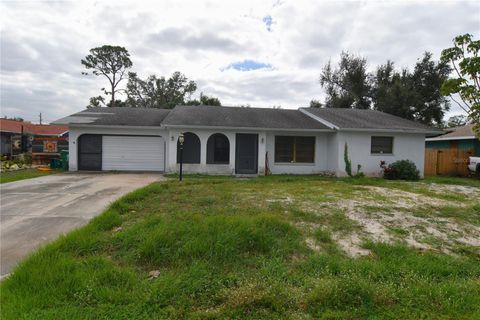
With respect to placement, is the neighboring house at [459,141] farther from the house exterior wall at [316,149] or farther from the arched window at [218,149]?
the arched window at [218,149]

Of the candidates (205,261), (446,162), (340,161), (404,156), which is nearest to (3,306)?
(205,261)

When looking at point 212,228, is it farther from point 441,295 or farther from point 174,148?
point 174,148

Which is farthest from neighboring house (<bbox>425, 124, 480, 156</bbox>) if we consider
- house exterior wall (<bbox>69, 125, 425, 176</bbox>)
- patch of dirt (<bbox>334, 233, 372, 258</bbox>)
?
patch of dirt (<bbox>334, 233, 372, 258</bbox>)

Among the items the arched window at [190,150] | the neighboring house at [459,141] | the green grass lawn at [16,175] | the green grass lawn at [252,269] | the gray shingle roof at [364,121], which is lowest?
the green grass lawn at [252,269]

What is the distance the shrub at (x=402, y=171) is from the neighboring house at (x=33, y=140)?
1709cm

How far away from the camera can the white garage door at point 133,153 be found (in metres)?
13.9

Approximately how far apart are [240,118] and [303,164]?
4.14 m

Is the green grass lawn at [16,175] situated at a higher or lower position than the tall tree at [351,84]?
lower

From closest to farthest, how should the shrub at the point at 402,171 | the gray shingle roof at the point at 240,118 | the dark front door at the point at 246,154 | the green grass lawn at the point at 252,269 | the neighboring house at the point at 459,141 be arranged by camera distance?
the green grass lawn at the point at 252,269 < the shrub at the point at 402,171 < the gray shingle roof at the point at 240,118 < the dark front door at the point at 246,154 < the neighboring house at the point at 459,141

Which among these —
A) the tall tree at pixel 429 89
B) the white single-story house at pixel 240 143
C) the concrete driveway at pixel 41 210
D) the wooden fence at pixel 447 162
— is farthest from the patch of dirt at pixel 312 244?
the tall tree at pixel 429 89

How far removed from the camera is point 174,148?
12.8 meters

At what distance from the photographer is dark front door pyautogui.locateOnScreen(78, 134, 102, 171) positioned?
13.8 metres

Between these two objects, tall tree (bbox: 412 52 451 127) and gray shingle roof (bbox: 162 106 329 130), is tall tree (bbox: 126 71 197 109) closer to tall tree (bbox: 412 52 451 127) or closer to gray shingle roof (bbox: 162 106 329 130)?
gray shingle roof (bbox: 162 106 329 130)

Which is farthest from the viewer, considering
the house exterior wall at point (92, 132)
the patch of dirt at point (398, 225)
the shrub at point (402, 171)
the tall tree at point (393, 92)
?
the tall tree at point (393, 92)
